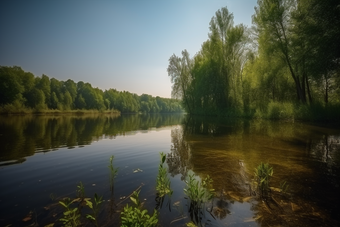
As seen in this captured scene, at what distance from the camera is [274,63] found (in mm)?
25750

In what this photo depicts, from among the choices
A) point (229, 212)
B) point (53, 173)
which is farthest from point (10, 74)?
point (229, 212)

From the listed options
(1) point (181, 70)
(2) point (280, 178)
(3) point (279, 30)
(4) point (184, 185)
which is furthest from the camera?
(1) point (181, 70)

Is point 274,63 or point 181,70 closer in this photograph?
point 274,63

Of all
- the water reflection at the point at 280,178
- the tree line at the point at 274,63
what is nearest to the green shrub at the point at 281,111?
the tree line at the point at 274,63

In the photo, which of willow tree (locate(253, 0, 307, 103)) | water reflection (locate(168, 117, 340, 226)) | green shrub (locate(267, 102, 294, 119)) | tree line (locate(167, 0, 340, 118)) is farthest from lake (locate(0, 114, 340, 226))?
willow tree (locate(253, 0, 307, 103))

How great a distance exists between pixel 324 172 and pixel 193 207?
5.18 metres

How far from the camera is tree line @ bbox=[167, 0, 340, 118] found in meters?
14.1

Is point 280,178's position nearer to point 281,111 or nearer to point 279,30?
point 281,111

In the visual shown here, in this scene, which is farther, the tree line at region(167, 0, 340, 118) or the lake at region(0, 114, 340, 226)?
the tree line at region(167, 0, 340, 118)

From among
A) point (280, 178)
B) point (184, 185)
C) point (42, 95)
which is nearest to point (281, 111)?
point (280, 178)

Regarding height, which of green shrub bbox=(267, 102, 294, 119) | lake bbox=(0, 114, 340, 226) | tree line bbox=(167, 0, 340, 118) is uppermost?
tree line bbox=(167, 0, 340, 118)

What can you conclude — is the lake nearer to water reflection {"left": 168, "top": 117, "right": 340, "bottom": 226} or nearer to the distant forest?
water reflection {"left": 168, "top": 117, "right": 340, "bottom": 226}

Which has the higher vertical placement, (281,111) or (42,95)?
(42,95)

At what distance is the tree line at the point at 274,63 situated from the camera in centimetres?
1410
